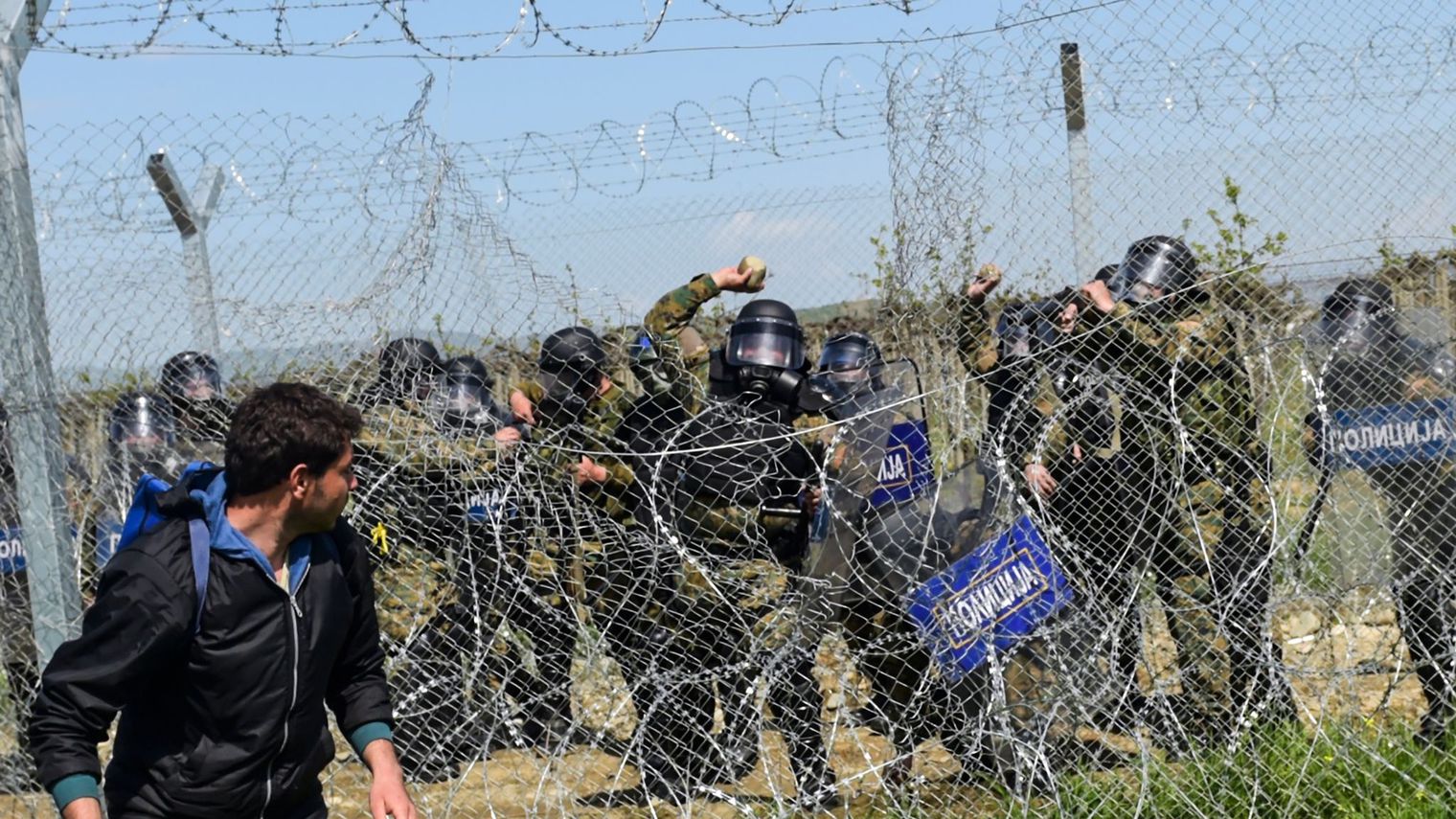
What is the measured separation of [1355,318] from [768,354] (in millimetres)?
1827

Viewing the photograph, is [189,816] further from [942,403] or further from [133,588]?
[942,403]

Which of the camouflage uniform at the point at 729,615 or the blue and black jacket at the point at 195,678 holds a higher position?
the blue and black jacket at the point at 195,678

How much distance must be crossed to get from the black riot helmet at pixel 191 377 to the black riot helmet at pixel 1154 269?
105 inches

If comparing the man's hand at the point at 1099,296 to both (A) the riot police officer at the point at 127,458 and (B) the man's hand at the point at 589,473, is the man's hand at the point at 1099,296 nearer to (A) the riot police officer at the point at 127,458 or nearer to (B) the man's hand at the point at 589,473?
(B) the man's hand at the point at 589,473

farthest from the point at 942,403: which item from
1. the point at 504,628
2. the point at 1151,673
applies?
the point at 504,628

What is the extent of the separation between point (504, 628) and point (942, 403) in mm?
1478

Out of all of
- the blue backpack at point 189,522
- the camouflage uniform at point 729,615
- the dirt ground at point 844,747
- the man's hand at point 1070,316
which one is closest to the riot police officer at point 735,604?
the camouflage uniform at point 729,615

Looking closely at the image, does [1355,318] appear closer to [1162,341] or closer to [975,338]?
[1162,341]

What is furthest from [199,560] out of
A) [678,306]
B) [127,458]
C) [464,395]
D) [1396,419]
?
[1396,419]

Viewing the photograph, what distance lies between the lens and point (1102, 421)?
486 centimetres

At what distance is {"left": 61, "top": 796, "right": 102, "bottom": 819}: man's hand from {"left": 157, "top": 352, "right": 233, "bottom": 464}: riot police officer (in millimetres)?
2020

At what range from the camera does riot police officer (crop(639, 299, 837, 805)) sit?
4.54 m

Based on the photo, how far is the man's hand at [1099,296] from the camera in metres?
4.45

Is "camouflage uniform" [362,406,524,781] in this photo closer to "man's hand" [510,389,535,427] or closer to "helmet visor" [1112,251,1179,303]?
"man's hand" [510,389,535,427]
